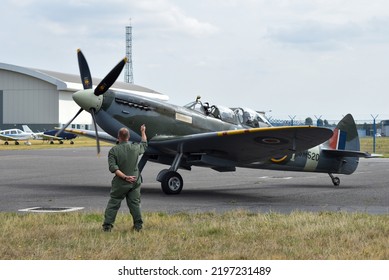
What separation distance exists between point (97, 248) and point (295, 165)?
10325 mm

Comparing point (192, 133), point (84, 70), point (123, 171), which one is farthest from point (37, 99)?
point (123, 171)

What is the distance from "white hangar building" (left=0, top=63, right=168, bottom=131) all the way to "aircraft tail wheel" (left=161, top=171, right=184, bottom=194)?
65032 millimetres

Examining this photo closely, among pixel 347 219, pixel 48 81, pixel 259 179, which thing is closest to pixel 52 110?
pixel 48 81

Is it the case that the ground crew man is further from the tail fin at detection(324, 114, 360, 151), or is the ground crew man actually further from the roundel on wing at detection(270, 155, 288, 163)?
the tail fin at detection(324, 114, 360, 151)

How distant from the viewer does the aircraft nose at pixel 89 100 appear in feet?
49.4

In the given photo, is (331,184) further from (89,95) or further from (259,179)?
(89,95)

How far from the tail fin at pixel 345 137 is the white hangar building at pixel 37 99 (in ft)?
206

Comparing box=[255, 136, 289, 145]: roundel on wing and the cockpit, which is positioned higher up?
the cockpit

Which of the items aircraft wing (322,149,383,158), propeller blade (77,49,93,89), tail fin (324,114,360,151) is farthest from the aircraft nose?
tail fin (324,114,360,151)

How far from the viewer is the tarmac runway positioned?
13.0 m

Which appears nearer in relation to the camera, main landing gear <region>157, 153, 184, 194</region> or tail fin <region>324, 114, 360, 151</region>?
main landing gear <region>157, 153, 184, 194</region>

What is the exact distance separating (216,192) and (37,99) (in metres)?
68.9

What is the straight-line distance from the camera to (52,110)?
80.7m

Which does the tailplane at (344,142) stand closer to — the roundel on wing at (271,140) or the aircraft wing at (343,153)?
the aircraft wing at (343,153)
